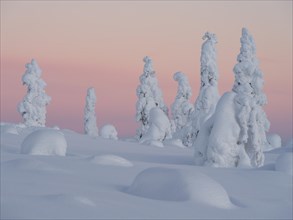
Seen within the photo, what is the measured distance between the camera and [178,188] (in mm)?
7777

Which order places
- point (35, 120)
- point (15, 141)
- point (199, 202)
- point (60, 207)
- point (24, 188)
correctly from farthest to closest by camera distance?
point (35, 120) → point (15, 141) → point (199, 202) → point (24, 188) → point (60, 207)

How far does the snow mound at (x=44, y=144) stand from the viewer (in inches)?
508

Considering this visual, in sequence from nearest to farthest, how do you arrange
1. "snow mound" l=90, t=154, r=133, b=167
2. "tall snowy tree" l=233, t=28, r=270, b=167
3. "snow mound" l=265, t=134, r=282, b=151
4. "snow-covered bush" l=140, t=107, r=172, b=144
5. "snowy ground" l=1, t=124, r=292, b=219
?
"snowy ground" l=1, t=124, r=292, b=219 → "snow mound" l=90, t=154, r=133, b=167 → "tall snowy tree" l=233, t=28, r=270, b=167 → "snow-covered bush" l=140, t=107, r=172, b=144 → "snow mound" l=265, t=134, r=282, b=151

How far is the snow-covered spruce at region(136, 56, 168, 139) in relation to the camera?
41.4 metres

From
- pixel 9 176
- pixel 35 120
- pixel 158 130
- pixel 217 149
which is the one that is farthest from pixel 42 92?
pixel 9 176

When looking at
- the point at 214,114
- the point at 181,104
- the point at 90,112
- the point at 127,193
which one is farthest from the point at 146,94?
the point at 127,193

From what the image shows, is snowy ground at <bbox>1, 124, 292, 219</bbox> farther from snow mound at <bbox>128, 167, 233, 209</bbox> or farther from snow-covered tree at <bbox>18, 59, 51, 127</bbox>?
snow-covered tree at <bbox>18, 59, 51, 127</bbox>

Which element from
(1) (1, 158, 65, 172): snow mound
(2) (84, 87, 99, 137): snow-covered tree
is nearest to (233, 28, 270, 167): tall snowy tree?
(1) (1, 158, 65, 172): snow mound

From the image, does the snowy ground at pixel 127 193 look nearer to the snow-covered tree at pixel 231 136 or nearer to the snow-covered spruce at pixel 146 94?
the snow-covered tree at pixel 231 136

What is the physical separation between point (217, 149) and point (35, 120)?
26.6 meters

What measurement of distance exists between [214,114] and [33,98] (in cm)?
2631

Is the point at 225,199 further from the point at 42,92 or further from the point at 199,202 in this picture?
the point at 42,92

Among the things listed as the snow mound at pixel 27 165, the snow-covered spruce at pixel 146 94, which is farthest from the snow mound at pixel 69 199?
the snow-covered spruce at pixel 146 94

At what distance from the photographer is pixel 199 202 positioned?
24.6ft
